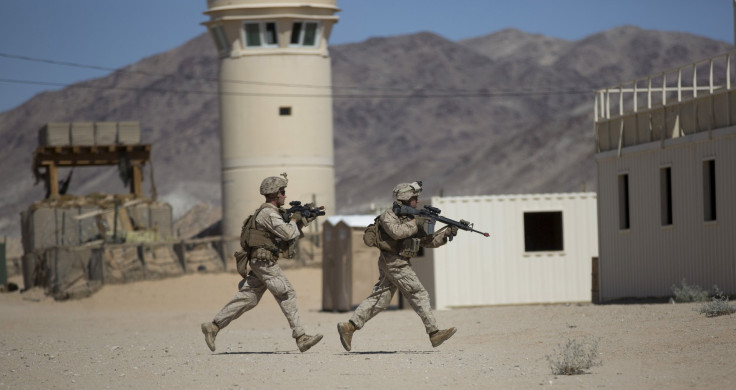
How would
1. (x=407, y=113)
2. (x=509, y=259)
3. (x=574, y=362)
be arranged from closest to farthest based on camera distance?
(x=574, y=362) < (x=509, y=259) < (x=407, y=113)

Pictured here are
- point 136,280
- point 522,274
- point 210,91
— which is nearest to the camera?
point 522,274

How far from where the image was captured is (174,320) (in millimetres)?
27219

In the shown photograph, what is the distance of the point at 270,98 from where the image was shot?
128ft

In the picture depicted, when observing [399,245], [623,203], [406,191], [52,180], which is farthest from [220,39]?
[399,245]

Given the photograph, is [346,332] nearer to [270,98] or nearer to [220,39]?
[270,98]

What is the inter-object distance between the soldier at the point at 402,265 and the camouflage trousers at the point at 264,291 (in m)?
0.54

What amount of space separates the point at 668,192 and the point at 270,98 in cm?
1805

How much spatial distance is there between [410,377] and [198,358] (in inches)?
134

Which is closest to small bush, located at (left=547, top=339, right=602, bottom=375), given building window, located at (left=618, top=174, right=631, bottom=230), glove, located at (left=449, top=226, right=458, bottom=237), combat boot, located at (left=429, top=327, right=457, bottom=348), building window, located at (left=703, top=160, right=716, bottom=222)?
combat boot, located at (left=429, top=327, right=457, bottom=348)

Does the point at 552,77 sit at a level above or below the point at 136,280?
above

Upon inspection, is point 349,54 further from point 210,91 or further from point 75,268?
point 75,268

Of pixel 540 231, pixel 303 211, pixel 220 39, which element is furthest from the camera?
pixel 220 39

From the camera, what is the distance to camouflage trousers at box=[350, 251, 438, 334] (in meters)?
13.6

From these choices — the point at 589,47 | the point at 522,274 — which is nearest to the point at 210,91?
the point at 589,47
